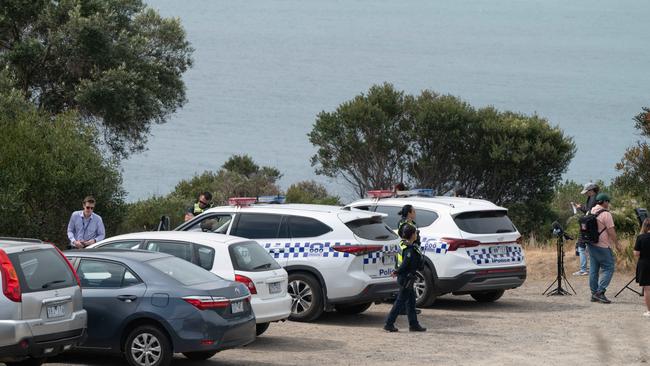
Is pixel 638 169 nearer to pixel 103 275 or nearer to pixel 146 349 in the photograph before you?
pixel 103 275

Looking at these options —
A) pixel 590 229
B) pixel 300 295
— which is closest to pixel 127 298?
pixel 300 295

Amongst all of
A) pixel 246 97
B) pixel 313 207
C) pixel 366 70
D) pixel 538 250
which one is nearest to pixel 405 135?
pixel 538 250

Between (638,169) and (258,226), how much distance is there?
13.5 meters

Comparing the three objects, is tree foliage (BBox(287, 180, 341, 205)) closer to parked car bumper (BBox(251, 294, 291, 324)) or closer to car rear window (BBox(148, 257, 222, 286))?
parked car bumper (BBox(251, 294, 291, 324))


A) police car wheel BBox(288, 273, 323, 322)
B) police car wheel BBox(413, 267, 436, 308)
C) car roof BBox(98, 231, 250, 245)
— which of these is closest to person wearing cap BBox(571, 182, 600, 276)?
police car wheel BBox(413, 267, 436, 308)

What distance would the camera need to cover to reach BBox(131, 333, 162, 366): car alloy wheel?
11.6 metres

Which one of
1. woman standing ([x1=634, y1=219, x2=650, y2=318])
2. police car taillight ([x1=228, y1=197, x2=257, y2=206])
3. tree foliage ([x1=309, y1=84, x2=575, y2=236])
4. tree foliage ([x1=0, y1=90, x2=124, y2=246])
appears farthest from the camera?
tree foliage ([x1=309, y1=84, x2=575, y2=236])

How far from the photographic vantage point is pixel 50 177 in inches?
909

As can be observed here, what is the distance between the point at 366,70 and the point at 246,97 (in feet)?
103

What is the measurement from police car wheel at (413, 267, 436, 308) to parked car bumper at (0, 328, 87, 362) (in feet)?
23.8

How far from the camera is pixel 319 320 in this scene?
1609 centimetres

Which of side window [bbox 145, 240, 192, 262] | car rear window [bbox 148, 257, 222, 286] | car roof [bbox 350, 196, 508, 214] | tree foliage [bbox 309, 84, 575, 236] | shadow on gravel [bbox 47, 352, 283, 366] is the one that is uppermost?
tree foliage [bbox 309, 84, 575, 236]

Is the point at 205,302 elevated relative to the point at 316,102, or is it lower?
lower

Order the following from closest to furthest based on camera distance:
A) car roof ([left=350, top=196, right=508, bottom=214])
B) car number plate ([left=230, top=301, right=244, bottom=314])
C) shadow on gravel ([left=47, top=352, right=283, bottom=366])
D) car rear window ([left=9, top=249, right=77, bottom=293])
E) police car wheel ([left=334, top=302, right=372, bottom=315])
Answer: car rear window ([left=9, top=249, right=77, bottom=293]) → car number plate ([left=230, top=301, right=244, bottom=314]) → shadow on gravel ([left=47, top=352, right=283, bottom=366]) → police car wheel ([left=334, top=302, right=372, bottom=315]) → car roof ([left=350, top=196, right=508, bottom=214])
